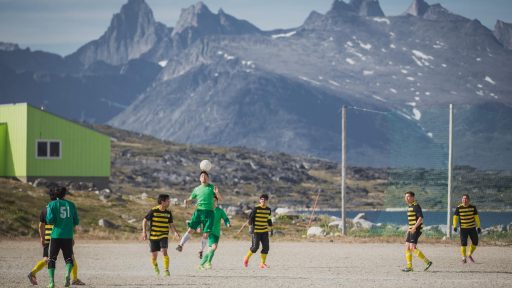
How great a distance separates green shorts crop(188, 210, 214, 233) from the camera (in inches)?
1000

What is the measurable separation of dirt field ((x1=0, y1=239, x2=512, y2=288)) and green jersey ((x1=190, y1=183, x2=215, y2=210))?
168cm

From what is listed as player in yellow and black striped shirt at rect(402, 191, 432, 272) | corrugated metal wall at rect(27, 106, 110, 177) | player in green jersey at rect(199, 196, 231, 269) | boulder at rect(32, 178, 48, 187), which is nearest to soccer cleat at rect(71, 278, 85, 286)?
player in green jersey at rect(199, 196, 231, 269)

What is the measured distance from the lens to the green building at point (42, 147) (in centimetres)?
6538

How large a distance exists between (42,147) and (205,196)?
142ft

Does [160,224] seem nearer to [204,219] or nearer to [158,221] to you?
[158,221]

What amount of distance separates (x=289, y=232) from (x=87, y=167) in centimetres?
2266

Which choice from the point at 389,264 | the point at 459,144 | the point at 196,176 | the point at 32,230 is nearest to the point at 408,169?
the point at 32,230

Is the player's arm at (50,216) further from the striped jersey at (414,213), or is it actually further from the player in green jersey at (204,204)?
the striped jersey at (414,213)

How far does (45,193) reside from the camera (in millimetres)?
55594

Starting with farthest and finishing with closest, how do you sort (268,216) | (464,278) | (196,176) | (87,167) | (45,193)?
(196,176), (87,167), (45,193), (268,216), (464,278)

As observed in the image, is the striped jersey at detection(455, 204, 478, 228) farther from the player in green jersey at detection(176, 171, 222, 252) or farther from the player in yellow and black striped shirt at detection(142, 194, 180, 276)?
the player in yellow and black striped shirt at detection(142, 194, 180, 276)

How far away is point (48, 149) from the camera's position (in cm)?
6656

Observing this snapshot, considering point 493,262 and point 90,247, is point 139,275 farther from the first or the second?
point 90,247

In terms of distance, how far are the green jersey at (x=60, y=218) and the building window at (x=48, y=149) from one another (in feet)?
151
